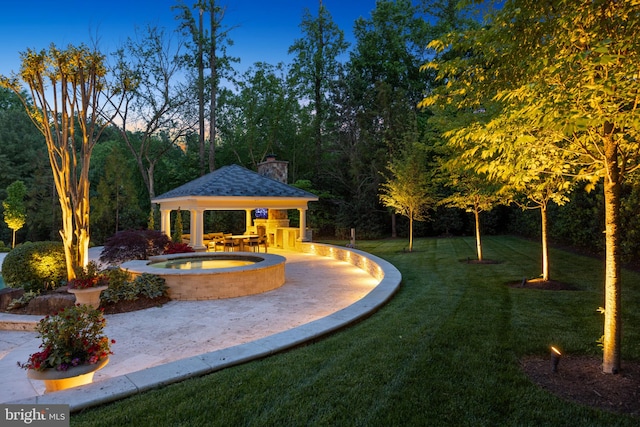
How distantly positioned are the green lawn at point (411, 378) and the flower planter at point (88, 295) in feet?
16.1

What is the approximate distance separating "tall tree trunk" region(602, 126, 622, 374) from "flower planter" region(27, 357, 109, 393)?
5043mm

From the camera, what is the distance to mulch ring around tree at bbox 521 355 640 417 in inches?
121

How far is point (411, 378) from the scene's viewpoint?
3355 millimetres

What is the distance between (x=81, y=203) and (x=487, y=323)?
8.12 m

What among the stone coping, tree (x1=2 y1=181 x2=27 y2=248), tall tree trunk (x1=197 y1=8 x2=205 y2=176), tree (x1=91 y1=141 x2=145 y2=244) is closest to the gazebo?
the stone coping

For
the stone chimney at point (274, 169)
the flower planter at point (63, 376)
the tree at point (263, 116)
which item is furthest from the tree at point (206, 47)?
the flower planter at point (63, 376)

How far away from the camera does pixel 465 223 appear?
23.3 meters

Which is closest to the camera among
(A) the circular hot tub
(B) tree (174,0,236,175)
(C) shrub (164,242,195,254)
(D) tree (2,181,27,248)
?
(A) the circular hot tub

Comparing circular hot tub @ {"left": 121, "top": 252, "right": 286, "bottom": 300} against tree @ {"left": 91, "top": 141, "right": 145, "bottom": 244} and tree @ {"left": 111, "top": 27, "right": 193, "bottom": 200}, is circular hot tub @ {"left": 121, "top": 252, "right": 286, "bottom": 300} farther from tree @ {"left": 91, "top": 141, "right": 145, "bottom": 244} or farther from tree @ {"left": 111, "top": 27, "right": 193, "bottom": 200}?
tree @ {"left": 111, "top": 27, "right": 193, "bottom": 200}

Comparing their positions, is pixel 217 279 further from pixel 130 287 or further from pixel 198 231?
pixel 198 231

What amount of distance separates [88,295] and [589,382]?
7.97 meters

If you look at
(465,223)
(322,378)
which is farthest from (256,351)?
(465,223)

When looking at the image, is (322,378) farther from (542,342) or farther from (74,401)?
(542,342)

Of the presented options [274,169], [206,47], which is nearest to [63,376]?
[274,169]
